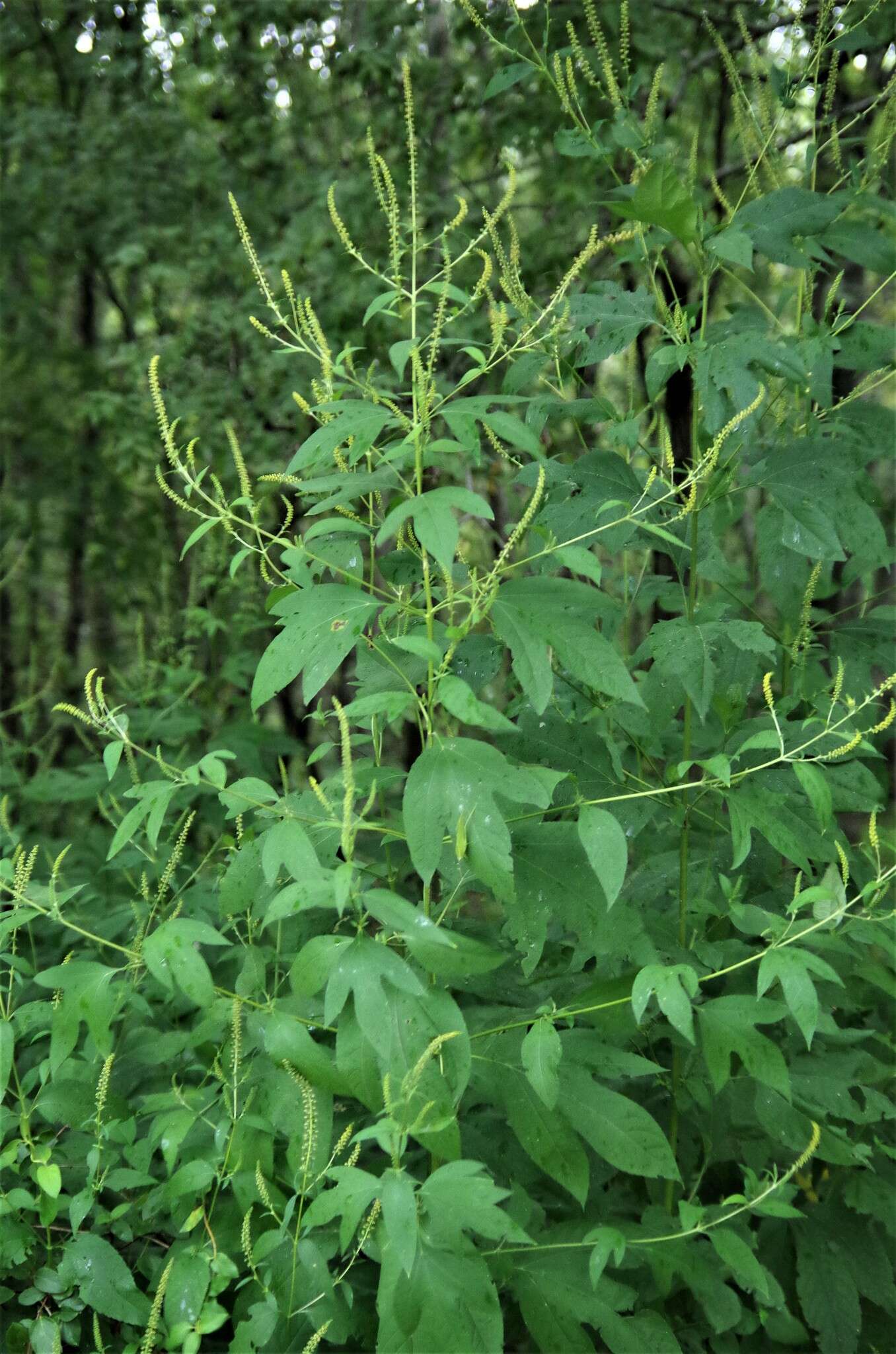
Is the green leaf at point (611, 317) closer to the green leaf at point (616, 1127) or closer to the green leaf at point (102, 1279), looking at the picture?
the green leaf at point (616, 1127)

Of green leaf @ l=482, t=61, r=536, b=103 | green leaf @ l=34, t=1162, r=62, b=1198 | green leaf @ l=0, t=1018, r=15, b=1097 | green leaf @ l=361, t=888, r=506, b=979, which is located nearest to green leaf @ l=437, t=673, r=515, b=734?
green leaf @ l=361, t=888, r=506, b=979

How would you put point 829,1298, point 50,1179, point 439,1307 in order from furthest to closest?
1. point 829,1298
2. point 50,1179
3. point 439,1307

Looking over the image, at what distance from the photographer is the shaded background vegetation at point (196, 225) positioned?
4.58 m

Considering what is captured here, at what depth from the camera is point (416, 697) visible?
1803 mm

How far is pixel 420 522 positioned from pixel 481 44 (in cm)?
414

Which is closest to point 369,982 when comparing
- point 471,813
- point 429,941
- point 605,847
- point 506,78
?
point 429,941

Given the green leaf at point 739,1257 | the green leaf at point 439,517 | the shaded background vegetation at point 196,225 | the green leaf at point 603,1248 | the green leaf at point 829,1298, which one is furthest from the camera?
the shaded background vegetation at point 196,225

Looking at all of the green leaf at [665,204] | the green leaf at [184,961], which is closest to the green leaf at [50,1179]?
the green leaf at [184,961]

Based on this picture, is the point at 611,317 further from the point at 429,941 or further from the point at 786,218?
the point at 429,941

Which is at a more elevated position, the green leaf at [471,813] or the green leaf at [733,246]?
the green leaf at [733,246]

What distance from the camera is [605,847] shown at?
66.1 inches

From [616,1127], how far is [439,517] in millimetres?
1056

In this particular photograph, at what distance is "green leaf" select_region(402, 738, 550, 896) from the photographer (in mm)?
1651

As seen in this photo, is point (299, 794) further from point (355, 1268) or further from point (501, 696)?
point (501, 696)
